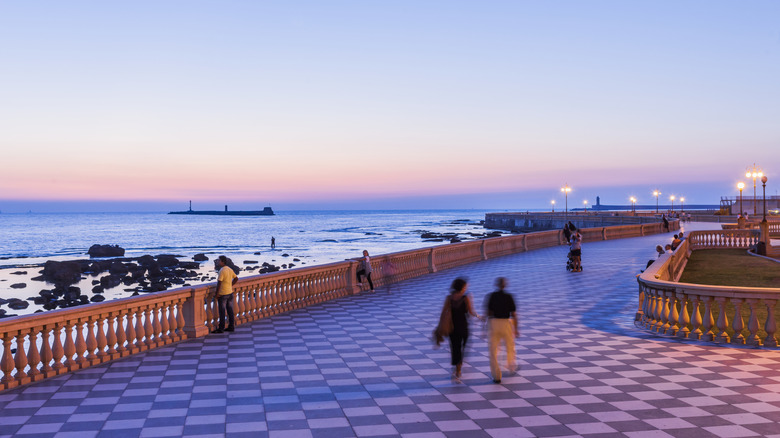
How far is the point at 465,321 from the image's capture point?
31.1 ft

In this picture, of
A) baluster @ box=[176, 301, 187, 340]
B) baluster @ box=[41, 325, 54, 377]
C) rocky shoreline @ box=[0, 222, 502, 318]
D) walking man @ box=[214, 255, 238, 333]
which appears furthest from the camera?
rocky shoreline @ box=[0, 222, 502, 318]

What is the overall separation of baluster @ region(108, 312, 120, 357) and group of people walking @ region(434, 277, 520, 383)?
216 inches

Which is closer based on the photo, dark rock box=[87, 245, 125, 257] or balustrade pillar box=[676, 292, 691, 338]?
balustrade pillar box=[676, 292, 691, 338]

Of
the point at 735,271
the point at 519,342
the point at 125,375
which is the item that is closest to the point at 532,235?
the point at 735,271

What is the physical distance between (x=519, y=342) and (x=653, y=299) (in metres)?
3.09

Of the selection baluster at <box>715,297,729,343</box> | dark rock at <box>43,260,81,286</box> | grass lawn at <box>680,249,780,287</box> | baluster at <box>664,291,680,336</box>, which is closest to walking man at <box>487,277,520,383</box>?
baluster at <box>715,297,729,343</box>

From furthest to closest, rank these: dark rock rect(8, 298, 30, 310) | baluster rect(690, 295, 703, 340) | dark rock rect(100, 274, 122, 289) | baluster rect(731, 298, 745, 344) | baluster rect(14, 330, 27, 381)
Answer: dark rock rect(100, 274, 122, 289) → dark rock rect(8, 298, 30, 310) → baluster rect(690, 295, 703, 340) → baluster rect(731, 298, 745, 344) → baluster rect(14, 330, 27, 381)

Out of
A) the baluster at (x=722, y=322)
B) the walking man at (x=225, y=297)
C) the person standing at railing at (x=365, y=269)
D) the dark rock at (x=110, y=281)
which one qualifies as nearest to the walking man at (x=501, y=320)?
the baluster at (x=722, y=322)

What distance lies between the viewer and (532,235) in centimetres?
4050

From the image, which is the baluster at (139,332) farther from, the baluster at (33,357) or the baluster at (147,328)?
the baluster at (33,357)

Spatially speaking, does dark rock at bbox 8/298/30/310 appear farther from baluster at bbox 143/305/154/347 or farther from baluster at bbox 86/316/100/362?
baluster at bbox 86/316/100/362

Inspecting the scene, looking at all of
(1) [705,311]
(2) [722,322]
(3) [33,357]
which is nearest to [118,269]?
(3) [33,357]

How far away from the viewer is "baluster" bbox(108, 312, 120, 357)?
35.1 feet

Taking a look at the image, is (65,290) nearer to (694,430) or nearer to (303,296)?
(303,296)
